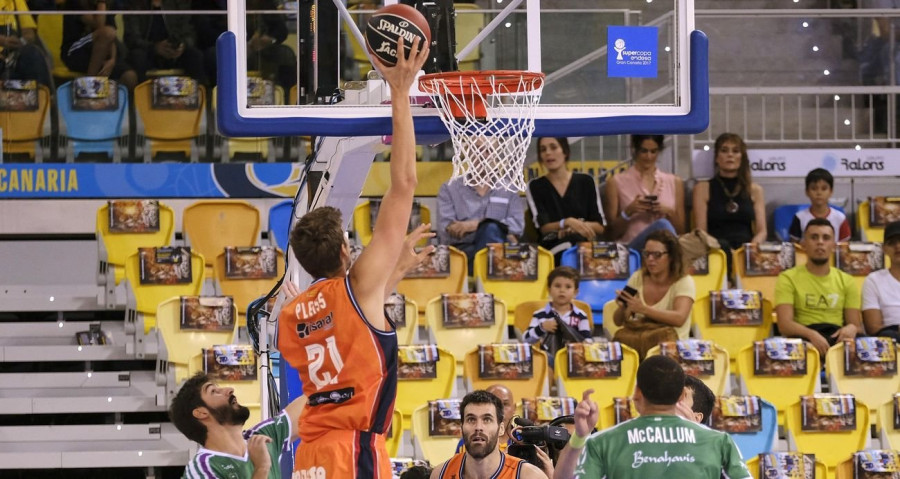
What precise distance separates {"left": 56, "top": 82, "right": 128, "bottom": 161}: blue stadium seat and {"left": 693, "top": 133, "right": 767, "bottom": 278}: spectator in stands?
4715 mm

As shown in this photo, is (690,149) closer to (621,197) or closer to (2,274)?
(621,197)

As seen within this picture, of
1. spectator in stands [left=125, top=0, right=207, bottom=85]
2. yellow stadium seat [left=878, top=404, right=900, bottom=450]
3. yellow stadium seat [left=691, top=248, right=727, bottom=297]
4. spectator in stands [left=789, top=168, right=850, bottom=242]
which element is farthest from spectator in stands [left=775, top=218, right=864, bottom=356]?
spectator in stands [left=125, top=0, right=207, bottom=85]

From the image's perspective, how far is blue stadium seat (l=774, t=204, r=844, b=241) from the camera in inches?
453

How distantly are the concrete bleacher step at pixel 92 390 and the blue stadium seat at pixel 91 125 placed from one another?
2181 mm

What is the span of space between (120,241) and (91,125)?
1.16 metres

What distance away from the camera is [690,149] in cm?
1166

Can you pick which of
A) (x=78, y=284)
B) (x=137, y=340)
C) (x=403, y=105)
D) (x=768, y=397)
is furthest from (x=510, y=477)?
(x=78, y=284)

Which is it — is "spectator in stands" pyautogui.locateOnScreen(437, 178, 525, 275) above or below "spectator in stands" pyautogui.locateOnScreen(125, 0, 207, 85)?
below

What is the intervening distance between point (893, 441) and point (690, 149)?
3.44 metres

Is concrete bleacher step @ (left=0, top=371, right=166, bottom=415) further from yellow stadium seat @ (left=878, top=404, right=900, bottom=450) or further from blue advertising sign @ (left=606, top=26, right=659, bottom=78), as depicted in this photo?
yellow stadium seat @ (left=878, top=404, right=900, bottom=450)

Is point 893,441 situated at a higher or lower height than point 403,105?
lower

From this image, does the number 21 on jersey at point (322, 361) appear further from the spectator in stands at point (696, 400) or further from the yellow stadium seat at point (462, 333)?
the yellow stadium seat at point (462, 333)

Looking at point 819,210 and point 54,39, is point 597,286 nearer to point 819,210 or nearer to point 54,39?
point 819,210

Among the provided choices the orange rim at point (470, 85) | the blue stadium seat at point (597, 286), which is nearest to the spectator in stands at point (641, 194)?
the blue stadium seat at point (597, 286)
